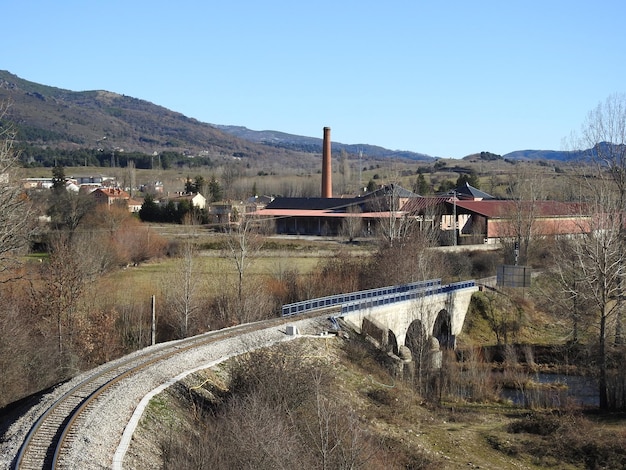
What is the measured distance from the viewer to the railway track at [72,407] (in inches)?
603

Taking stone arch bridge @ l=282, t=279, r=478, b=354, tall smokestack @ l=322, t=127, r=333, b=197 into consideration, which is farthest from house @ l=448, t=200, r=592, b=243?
tall smokestack @ l=322, t=127, r=333, b=197

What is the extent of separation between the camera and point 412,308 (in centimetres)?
3788

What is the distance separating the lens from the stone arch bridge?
3462cm

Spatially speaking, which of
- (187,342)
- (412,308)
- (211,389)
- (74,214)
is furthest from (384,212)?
(211,389)

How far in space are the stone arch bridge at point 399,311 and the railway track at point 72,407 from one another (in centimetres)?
846

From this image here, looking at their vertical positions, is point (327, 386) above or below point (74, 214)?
below

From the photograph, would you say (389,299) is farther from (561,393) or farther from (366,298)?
(561,393)

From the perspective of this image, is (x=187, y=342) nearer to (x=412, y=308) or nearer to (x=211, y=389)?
(x=211, y=389)

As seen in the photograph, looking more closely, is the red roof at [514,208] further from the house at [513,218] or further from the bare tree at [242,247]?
the bare tree at [242,247]

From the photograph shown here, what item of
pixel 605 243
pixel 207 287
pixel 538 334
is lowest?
pixel 538 334

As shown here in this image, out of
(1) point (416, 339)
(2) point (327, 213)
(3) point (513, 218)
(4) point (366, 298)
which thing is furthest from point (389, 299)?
(2) point (327, 213)

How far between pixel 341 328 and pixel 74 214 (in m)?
34.5

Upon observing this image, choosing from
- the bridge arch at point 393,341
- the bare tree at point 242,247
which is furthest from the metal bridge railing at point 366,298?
the bare tree at point 242,247

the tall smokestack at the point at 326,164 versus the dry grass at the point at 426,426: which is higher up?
the tall smokestack at the point at 326,164
